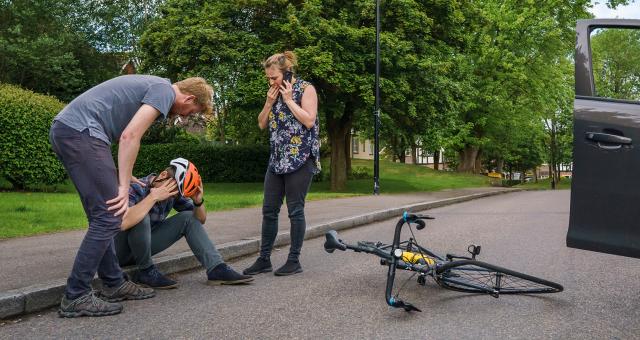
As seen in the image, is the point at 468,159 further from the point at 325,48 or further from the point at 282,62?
the point at 282,62

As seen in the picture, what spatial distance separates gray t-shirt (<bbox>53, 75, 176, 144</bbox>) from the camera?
3.88 meters

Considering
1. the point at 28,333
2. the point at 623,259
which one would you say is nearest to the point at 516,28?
the point at 623,259

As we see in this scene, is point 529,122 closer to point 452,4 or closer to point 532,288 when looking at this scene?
point 452,4

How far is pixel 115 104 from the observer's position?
13.1ft

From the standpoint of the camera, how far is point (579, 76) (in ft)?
12.8

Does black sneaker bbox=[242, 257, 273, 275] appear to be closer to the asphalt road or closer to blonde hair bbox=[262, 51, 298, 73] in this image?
the asphalt road

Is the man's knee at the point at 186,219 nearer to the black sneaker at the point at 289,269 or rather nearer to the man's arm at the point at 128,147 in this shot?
the man's arm at the point at 128,147

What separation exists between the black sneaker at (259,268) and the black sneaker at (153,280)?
2.53ft

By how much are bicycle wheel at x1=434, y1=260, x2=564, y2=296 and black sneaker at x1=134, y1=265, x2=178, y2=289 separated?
2136 mm

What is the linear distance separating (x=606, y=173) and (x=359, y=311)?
1822 millimetres

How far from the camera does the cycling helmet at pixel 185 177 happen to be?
448 centimetres

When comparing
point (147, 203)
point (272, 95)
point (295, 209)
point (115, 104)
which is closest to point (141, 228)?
point (147, 203)

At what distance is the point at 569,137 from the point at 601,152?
4839 centimetres

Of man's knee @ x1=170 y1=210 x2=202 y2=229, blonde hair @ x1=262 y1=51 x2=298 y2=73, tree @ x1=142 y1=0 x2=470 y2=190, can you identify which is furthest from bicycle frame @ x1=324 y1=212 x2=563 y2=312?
tree @ x1=142 y1=0 x2=470 y2=190
